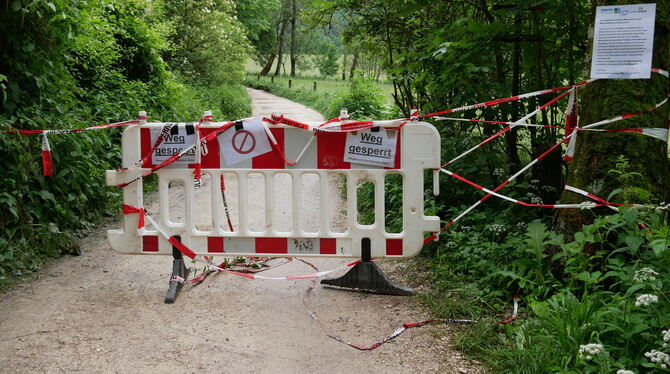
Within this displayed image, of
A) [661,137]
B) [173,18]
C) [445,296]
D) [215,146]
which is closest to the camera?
[661,137]

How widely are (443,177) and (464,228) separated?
1.20m

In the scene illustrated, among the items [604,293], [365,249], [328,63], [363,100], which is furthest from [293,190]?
[328,63]

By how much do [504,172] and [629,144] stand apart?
7.87 feet

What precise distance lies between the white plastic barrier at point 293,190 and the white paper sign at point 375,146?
0.04 metres

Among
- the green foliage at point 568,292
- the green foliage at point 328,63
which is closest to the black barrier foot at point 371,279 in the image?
the green foliage at point 568,292

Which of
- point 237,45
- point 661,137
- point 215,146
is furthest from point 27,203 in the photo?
point 237,45

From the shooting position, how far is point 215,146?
18.8 feet

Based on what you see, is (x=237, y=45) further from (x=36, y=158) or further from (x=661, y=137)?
(x=661, y=137)

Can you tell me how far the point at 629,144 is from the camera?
192 inches

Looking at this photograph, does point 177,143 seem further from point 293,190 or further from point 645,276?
point 645,276

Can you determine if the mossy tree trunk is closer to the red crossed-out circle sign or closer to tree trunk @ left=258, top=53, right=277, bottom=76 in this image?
the red crossed-out circle sign

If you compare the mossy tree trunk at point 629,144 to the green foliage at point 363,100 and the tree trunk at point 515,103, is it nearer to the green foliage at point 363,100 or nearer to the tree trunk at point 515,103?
the tree trunk at point 515,103

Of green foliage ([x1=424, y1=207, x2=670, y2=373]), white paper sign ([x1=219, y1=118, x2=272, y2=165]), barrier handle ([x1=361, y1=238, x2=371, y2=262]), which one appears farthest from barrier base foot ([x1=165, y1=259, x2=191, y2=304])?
green foliage ([x1=424, y1=207, x2=670, y2=373])

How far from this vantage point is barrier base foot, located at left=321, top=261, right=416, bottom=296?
5.66 meters
